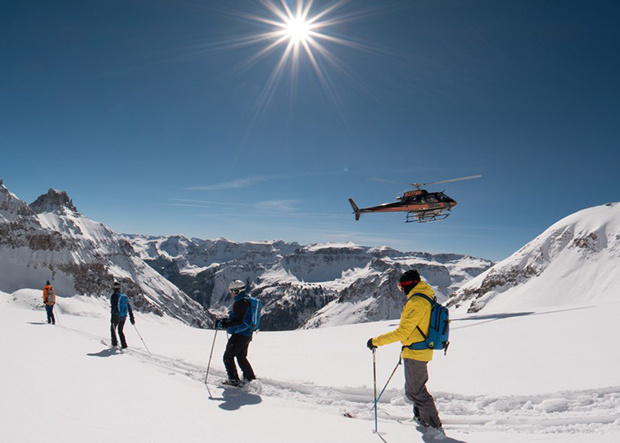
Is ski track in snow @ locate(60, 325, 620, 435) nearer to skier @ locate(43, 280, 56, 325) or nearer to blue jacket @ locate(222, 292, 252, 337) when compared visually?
blue jacket @ locate(222, 292, 252, 337)

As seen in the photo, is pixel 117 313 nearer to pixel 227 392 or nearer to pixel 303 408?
pixel 227 392

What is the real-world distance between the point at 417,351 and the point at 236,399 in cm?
400

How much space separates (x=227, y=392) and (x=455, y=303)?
11032cm

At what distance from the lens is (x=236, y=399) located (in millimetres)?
7031

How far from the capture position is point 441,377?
27.7 feet

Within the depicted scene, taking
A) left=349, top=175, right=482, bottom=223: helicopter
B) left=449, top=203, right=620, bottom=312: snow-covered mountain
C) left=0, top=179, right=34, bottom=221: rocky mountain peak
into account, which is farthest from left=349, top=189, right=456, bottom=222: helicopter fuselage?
left=0, top=179, right=34, bottom=221: rocky mountain peak

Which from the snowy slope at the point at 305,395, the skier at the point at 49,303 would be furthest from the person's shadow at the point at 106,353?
the skier at the point at 49,303

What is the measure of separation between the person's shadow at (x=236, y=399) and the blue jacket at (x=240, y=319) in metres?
1.29

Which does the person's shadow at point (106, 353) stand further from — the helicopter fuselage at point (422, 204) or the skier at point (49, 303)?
the helicopter fuselage at point (422, 204)

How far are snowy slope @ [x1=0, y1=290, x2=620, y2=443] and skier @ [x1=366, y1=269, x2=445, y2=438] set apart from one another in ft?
1.35

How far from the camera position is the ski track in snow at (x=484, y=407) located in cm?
568

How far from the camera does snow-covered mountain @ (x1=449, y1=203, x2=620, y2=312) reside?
67.3 meters

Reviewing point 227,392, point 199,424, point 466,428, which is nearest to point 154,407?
point 199,424

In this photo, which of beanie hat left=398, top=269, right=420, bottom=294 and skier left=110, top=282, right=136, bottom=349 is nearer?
beanie hat left=398, top=269, right=420, bottom=294
